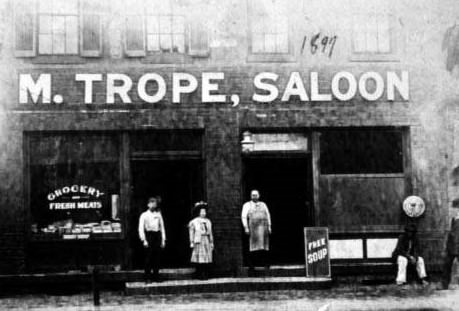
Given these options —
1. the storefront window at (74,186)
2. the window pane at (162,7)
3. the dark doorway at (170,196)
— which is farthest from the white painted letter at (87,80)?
the window pane at (162,7)

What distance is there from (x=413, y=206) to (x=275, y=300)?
3875 millimetres

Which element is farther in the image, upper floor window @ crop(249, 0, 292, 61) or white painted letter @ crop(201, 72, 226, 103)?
upper floor window @ crop(249, 0, 292, 61)

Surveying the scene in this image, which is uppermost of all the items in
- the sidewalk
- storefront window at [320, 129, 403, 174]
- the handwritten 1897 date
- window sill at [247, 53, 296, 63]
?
the handwritten 1897 date

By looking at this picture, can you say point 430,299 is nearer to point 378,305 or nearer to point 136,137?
point 378,305

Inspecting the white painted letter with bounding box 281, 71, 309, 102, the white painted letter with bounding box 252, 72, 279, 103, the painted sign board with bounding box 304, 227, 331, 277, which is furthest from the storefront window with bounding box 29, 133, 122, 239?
the painted sign board with bounding box 304, 227, 331, 277

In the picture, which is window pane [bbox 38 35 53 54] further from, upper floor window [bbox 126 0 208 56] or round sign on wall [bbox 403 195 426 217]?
round sign on wall [bbox 403 195 426 217]

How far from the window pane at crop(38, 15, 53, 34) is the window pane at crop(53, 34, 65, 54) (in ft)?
0.58

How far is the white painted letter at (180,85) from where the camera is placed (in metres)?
13.9

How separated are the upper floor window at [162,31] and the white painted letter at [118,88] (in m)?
0.57

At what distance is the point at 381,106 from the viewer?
46.7 feet

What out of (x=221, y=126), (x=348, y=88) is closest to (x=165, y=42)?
(x=221, y=126)

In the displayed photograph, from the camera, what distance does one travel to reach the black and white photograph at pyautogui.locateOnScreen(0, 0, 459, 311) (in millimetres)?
13617

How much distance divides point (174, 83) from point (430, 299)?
5.94m

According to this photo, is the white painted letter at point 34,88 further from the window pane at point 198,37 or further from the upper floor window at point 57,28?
the window pane at point 198,37
